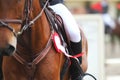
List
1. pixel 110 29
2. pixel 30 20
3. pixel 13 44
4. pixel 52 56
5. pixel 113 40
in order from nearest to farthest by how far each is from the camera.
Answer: pixel 13 44, pixel 30 20, pixel 52 56, pixel 110 29, pixel 113 40

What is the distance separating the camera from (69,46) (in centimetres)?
797

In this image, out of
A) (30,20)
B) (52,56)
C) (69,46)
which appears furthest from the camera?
(69,46)

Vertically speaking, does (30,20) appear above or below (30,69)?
above

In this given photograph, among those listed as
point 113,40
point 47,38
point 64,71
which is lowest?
point 113,40

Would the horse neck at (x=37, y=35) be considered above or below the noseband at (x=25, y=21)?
below

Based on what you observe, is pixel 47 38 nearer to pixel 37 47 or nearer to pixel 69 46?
pixel 37 47

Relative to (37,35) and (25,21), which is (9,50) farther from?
(37,35)

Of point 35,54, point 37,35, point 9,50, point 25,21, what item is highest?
point 25,21

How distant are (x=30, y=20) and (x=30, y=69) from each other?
2.08 feet

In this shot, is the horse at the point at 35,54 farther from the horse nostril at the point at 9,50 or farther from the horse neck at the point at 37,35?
the horse nostril at the point at 9,50

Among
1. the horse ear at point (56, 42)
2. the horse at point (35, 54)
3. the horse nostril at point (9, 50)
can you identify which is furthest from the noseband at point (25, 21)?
the horse ear at point (56, 42)

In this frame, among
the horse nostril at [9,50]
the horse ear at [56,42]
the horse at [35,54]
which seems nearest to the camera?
the horse nostril at [9,50]

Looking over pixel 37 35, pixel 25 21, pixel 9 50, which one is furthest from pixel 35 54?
pixel 9 50

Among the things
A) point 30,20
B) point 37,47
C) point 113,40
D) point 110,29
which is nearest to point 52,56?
point 37,47
